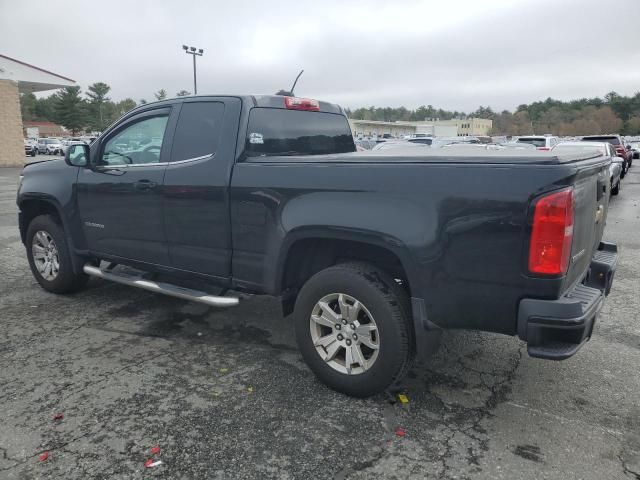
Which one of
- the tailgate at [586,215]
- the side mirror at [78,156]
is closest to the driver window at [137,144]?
the side mirror at [78,156]

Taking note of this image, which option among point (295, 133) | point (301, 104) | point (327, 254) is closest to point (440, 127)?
point (301, 104)

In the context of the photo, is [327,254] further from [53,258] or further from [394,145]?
[394,145]

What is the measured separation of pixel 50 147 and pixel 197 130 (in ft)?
154

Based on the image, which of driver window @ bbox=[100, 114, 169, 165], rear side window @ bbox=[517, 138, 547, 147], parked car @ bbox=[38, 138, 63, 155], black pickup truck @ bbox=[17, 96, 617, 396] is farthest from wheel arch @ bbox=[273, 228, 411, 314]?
parked car @ bbox=[38, 138, 63, 155]

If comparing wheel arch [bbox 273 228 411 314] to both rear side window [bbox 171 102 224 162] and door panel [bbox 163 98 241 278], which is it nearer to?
door panel [bbox 163 98 241 278]

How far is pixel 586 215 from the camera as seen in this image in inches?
114

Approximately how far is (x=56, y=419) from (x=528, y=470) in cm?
268

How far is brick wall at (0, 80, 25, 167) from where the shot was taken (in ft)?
96.3

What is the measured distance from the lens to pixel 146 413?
3.08 metres

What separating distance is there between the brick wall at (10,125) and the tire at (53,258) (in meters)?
29.2


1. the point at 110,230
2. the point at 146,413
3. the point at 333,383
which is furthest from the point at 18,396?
the point at 333,383

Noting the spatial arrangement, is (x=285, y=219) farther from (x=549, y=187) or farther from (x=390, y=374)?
(x=549, y=187)

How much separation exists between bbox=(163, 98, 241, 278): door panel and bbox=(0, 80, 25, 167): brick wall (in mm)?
31300

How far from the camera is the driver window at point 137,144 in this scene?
427cm
